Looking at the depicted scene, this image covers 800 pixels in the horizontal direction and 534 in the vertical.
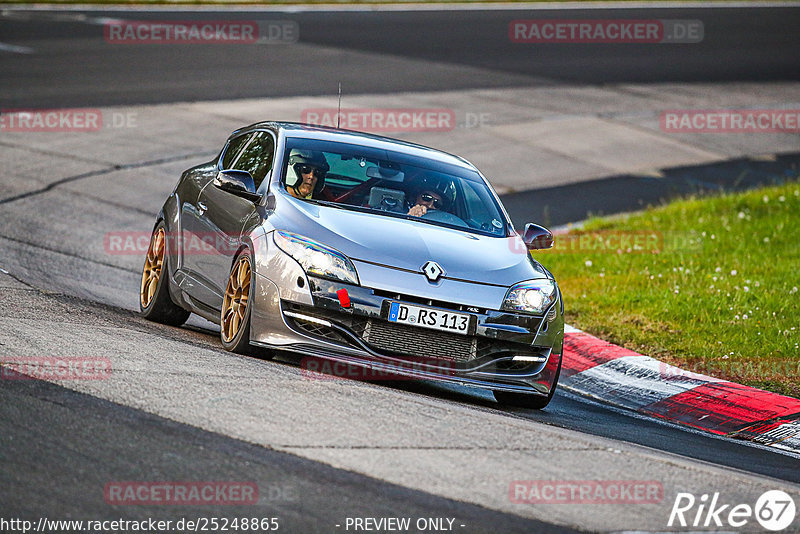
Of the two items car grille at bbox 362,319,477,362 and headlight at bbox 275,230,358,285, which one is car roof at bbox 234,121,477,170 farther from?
car grille at bbox 362,319,477,362

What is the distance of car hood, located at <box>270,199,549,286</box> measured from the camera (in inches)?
287

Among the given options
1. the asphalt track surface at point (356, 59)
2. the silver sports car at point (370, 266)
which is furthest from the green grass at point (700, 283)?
the asphalt track surface at point (356, 59)

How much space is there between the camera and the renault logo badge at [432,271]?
7.21m

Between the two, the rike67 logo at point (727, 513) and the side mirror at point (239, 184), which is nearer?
the rike67 logo at point (727, 513)

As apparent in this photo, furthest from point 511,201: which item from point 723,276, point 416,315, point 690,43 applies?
point 690,43

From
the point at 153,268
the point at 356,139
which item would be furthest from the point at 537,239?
the point at 153,268

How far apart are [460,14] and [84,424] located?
94.1 ft

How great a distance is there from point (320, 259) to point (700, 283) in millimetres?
5383

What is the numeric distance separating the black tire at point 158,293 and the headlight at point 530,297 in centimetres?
296

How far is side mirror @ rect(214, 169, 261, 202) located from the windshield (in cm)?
23

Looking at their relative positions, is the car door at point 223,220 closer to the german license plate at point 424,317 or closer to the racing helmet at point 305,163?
the racing helmet at point 305,163

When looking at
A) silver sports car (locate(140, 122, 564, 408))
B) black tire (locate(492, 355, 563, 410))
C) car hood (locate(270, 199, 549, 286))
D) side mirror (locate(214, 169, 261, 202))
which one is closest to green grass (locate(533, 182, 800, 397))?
black tire (locate(492, 355, 563, 410))

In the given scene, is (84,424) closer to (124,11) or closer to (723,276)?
(723,276)

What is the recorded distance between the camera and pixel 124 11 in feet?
95.3
